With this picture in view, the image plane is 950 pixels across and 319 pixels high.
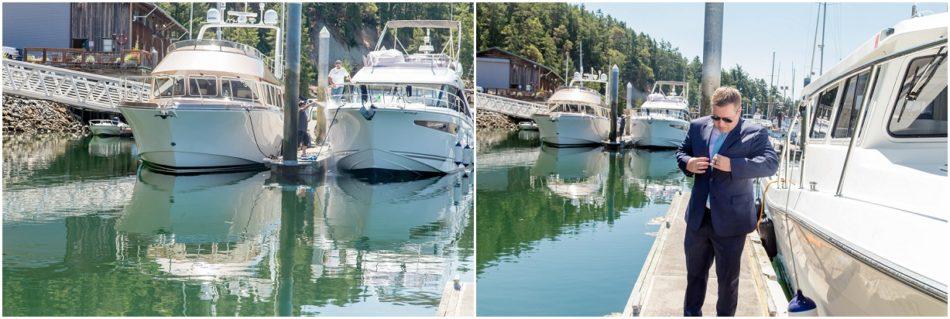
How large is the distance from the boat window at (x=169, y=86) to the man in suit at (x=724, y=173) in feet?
43.9

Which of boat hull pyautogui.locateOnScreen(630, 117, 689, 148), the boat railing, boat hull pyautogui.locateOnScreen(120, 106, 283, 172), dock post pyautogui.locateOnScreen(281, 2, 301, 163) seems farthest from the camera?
the boat railing

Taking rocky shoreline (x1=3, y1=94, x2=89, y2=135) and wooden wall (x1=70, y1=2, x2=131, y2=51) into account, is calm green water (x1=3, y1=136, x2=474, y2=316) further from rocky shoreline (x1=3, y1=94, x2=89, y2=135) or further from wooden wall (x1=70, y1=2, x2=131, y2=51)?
wooden wall (x1=70, y1=2, x2=131, y2=51)

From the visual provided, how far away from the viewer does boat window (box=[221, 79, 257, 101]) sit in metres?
15.9

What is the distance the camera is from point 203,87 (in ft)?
51.5

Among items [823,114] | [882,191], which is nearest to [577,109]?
[823,114]

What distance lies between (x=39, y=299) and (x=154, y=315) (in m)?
0.98

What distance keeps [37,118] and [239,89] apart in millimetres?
15505

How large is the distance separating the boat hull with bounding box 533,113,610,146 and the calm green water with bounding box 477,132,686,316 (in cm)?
668

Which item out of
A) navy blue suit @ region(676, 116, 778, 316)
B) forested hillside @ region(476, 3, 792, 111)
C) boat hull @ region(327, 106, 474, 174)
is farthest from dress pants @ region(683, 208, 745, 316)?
forested hillside @ region(476, 3, 792, 111)

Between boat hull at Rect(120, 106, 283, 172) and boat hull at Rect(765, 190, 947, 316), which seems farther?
boat hull at Rect(120, 106, 283, 172)

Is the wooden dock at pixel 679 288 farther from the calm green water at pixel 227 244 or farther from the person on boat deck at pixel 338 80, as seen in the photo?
the person on boat deck at pixel 338 80

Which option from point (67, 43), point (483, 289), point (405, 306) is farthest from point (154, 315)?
point (67, 43)

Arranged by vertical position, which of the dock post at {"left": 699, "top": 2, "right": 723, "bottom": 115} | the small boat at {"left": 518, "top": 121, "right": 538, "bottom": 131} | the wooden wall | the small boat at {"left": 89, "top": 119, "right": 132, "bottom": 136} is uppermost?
the wooden wall

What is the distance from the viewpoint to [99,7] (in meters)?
31.3
